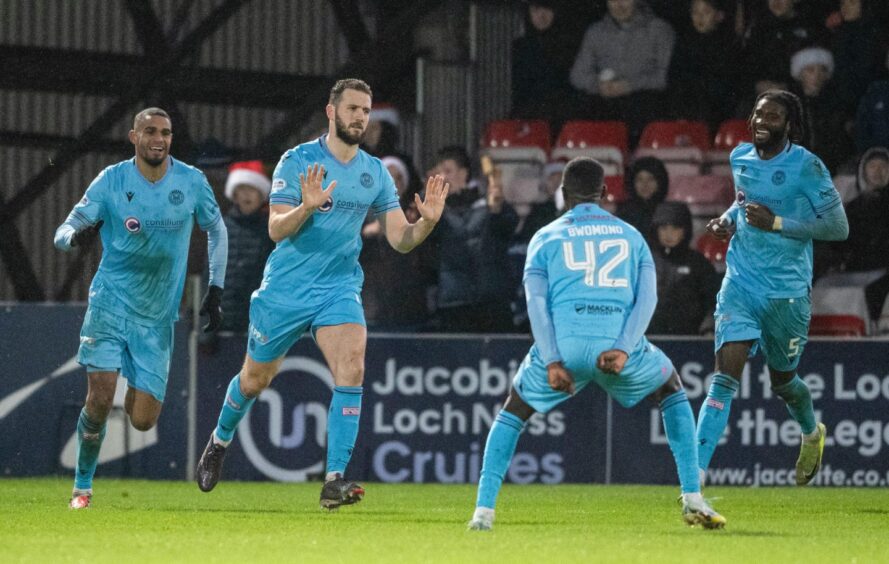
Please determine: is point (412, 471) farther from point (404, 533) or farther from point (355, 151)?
point (404, 533)

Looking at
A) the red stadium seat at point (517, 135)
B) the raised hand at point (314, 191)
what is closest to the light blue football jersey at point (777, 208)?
the raised hand at point (314, 191)

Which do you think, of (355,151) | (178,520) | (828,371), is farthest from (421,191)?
(178,520)

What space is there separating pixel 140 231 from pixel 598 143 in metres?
6.64

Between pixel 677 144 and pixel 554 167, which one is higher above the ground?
pixel 677 144

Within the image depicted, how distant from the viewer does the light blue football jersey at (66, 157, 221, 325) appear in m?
10.6

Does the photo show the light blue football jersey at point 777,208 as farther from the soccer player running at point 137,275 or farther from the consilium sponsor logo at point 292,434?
the consilium sponsor logo at point 292,434

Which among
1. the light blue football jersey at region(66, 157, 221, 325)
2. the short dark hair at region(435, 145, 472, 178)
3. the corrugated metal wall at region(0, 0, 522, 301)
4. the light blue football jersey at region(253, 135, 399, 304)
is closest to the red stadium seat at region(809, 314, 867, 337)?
the short dark hair at region(435, 145, 472, 178)

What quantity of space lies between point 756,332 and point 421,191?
18.5 ft

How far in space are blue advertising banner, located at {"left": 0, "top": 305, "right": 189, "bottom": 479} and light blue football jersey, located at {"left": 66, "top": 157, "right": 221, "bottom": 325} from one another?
11.1ft

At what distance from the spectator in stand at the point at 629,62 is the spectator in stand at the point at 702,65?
150 mm

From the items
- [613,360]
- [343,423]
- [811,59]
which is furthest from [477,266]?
[613,360]

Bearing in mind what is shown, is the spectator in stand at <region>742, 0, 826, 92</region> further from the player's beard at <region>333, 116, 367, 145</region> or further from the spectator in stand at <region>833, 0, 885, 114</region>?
the player's beard at <region>333, 116, 367, 145</region>

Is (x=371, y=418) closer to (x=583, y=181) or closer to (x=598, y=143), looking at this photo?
(x=598, y=143)

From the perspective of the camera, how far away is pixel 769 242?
35.0 feet
